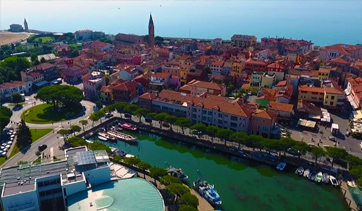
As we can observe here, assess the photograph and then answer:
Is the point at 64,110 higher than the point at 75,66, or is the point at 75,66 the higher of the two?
the point at 75,66

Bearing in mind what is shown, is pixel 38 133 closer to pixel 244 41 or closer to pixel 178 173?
pixel 178 173

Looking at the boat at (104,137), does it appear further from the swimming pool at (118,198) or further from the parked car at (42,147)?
the swimming pool at (118,198)

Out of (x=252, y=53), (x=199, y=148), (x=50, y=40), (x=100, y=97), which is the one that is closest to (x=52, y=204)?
(x=199, y=148)

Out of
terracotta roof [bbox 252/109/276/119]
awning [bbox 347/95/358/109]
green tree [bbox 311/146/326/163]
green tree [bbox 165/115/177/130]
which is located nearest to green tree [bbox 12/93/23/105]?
green tree [bbox 165/115/177/130]

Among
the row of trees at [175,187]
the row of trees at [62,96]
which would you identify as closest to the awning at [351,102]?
the row of trees at [175,187]

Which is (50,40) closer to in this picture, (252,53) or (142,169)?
(252,53)
